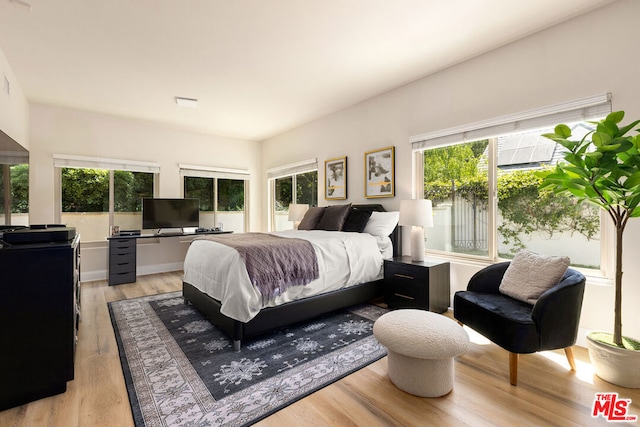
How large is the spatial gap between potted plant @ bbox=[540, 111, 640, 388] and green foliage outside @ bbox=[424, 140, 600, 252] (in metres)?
0.30

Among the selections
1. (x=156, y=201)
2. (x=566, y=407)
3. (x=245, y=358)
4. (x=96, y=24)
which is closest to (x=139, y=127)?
(x=156, y=201)

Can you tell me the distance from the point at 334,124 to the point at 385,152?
1.23 meters

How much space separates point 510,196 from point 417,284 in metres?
1.27

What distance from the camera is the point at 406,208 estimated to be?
3.26m

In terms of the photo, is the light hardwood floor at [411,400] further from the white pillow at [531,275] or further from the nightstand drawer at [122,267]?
the nightstand drawer at [122,267]

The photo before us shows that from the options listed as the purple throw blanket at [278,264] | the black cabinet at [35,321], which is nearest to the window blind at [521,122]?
the purple throw blanket at [278,264]

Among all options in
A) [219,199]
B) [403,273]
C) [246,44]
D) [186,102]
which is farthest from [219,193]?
[403,273]

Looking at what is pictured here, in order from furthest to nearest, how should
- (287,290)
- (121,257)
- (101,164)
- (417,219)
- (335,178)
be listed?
1. (101,164)
2. (335,178)
3. (121,257)
4. (417,219)
5. (287,290)

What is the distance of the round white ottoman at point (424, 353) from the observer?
1.74 metres

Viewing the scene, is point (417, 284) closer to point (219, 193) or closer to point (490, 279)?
point (490, 279)

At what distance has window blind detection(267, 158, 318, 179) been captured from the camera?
5.21 metres

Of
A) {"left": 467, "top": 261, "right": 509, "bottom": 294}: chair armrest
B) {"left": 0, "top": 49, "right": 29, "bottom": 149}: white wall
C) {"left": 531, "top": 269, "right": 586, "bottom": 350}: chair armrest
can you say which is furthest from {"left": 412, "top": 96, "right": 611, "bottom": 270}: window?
{"left": 0, "top": 49, "right": 29, "bottom": 149}: white wall

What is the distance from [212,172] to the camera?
602cm

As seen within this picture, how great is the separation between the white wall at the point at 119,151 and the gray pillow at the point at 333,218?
312cm
